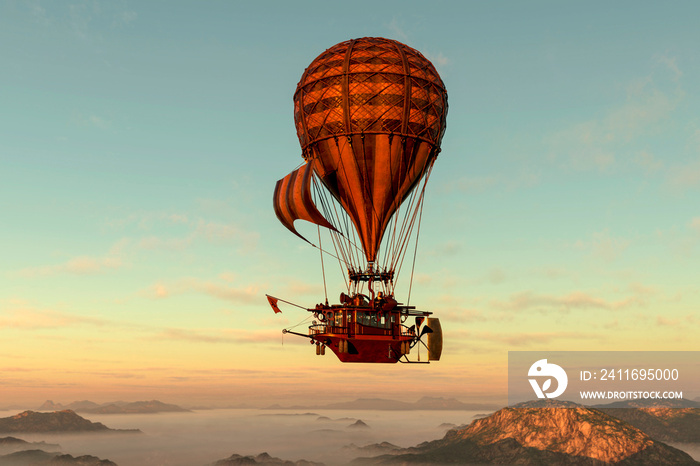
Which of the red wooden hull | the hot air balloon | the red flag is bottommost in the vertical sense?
the red wooden hull

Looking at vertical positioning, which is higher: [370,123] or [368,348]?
[370,123]

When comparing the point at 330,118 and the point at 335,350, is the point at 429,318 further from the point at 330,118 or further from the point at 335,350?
the point at 330,118

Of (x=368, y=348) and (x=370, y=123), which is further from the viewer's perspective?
(x=370, y=123)

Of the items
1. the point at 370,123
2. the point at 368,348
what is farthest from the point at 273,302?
the point at 370,123

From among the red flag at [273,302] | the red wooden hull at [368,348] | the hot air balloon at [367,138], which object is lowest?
Result: the red wooden hull at [368,348]

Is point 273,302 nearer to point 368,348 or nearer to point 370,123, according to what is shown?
point 368,348

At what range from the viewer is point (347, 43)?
71.8 m

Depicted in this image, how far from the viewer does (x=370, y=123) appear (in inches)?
2653

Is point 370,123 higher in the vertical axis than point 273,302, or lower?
higher

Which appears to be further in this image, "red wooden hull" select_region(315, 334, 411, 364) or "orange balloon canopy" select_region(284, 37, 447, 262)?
"orange balloon canopy" select_region(284, 37, 447, 262)

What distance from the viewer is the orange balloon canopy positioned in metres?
67.6

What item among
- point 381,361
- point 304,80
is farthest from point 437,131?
point 381,361

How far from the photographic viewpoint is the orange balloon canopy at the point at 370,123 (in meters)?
67.6

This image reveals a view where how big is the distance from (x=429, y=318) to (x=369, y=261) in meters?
9.21
